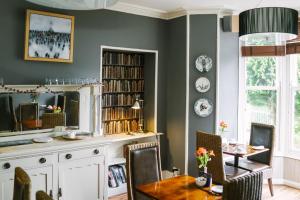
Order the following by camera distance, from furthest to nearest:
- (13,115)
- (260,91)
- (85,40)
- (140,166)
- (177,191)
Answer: (260,91), (85,40), (13,115), (140,166), (177,191)

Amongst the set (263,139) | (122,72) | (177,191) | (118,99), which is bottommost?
(177,191)

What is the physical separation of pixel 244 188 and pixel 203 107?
2503mm

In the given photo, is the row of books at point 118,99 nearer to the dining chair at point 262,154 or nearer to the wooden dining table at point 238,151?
the wooden dining table at point 238,151

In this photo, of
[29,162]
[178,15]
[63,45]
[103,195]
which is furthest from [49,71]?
[178,15]

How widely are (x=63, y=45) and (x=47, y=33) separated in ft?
0.78

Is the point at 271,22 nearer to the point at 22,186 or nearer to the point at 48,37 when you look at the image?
the point at 22,186

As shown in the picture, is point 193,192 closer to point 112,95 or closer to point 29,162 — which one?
point 29,162

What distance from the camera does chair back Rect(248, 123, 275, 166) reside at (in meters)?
4.31

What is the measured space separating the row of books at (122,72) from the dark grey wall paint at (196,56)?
2.90ft

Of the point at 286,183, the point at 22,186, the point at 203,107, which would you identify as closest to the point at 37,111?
the point at 22,186

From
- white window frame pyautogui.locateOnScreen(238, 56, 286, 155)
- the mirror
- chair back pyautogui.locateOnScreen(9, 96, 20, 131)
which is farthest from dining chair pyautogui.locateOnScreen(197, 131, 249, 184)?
chair back pyautogui.locateOnScreen(9, 96, 20, 131)

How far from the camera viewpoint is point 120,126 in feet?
15.5

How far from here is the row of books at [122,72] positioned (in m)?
4.49

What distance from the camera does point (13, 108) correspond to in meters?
3.36
